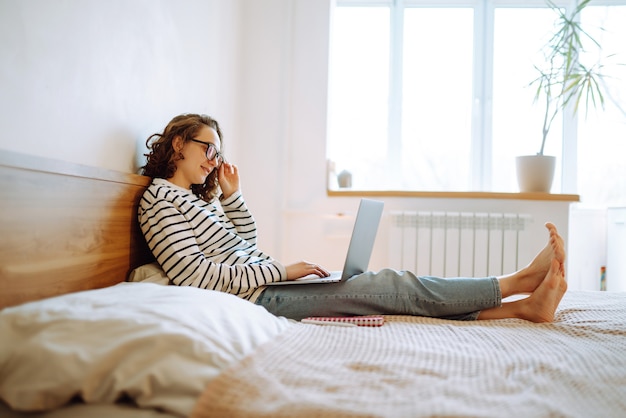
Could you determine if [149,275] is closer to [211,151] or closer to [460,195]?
[211,151]

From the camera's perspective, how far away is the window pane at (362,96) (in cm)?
346

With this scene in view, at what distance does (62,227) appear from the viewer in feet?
4.02

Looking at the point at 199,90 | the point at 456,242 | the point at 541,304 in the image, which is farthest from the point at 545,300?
the point at 199,90

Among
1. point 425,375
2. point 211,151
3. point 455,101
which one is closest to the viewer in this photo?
point 425,375

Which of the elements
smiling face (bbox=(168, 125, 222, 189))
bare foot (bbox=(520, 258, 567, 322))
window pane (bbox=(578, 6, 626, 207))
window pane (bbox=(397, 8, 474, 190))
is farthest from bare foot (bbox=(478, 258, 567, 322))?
window pane (bbox=(578, 6, 626, 207))

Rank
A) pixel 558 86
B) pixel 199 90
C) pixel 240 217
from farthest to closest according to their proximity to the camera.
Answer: pixel 558 86 → pixel 199 90 → pixel 240 217

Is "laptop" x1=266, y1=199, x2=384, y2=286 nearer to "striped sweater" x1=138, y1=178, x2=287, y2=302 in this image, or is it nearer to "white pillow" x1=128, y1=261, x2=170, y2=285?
"striped sweater" x1=138, y1=178, x2=287, y2=302

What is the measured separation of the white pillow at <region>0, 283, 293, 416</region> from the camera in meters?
0.79

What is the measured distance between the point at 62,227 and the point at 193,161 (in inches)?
23.8

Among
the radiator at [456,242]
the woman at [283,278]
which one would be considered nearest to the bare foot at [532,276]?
the woman at [283,278]

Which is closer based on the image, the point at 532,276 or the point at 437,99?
the point at 532,276

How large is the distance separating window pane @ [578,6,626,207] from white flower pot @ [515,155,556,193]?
50 centimetres

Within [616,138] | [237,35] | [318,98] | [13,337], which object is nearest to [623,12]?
[616,138]

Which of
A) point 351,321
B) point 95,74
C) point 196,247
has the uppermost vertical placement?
point 95,74
